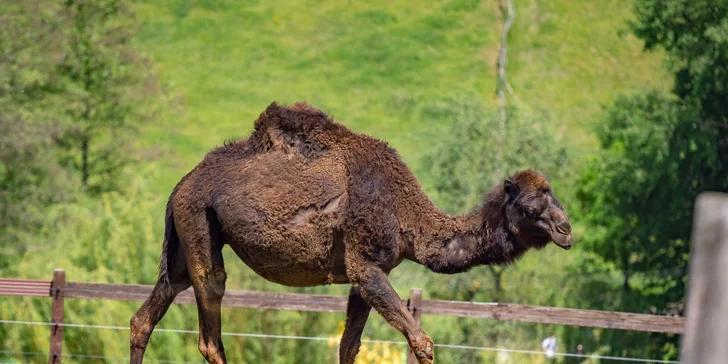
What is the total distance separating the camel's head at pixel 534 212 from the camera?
6484mm

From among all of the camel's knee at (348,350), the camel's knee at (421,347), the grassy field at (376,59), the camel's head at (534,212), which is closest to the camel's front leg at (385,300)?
the camel's knee at (421,347)

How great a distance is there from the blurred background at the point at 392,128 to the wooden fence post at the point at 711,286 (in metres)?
9.58

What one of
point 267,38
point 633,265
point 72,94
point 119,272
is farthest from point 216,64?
point 119,272

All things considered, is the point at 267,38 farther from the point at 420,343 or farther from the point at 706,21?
the point at 420,343

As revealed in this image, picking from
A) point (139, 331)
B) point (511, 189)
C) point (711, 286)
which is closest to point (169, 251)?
point (139, 331)

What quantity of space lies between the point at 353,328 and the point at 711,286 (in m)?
5.27

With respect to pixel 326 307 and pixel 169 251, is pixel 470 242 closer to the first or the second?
pixel 169 251

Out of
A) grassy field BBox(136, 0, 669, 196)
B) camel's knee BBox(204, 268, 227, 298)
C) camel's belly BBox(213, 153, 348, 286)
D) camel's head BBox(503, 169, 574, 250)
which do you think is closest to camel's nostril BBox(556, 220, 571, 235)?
camel's head BBox(503, 169, 574, 250)

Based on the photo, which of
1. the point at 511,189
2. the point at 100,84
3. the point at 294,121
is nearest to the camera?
the point at 511,189

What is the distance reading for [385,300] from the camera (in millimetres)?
6555

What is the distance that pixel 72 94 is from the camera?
104ft

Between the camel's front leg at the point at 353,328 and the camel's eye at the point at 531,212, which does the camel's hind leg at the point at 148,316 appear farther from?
the camel's eye at the point at 531,212

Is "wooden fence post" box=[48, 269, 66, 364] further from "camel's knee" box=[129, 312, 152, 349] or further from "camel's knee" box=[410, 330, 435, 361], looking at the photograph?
"camel's knee" box=[410, 330, 435, 361]

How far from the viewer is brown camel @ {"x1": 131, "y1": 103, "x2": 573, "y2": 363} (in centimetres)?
659
